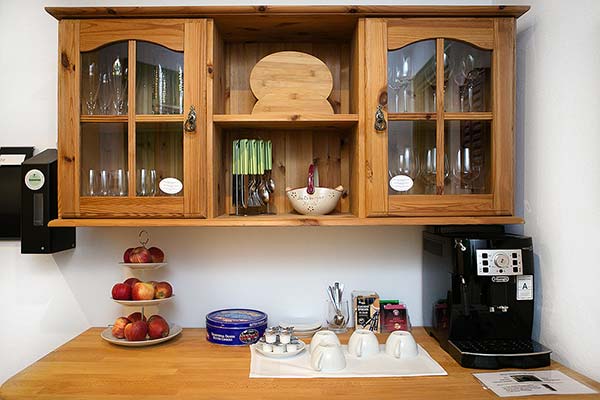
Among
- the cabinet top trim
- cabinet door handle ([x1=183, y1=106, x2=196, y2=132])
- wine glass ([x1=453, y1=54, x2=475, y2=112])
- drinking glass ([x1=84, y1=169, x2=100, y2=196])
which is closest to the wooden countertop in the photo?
drinking glass ([x1=84, y1=169, x2=100, y2=196])

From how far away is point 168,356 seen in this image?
5.61 ft

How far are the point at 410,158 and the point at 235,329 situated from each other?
33.0 inches

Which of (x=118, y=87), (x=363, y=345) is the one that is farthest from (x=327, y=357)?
(x=118, y=87)

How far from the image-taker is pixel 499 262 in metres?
1.64

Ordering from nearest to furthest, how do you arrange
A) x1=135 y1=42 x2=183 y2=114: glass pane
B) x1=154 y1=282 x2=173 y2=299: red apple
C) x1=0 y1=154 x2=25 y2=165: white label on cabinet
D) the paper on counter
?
the paper on counter
x1=135 y1=42 x2=183 y2=114: glass pane
x1=154 y1=282 x2=173 y2=299: red apple
x1=0 y1=154 x2=25 y2=165: white label on cabinet

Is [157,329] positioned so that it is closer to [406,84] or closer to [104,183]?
[104,183]

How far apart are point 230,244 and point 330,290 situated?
0.43m

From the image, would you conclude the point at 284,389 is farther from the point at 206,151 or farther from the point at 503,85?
the point at 503,85

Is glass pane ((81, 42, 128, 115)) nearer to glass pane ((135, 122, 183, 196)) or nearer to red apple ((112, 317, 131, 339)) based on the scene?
glass pane ((135, 122, 183, 196))

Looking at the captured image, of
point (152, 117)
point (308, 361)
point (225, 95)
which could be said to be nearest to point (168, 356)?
point (308, 361)

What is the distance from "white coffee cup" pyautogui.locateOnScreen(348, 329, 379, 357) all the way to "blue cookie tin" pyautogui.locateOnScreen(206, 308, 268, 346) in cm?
34

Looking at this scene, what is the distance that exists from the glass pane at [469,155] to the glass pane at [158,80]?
91cm

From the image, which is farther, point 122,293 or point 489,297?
point 122,293

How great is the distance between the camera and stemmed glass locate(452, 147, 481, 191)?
5.70 feet
